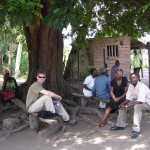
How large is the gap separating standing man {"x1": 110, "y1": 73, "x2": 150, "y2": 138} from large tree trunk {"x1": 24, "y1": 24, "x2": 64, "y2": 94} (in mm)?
3312

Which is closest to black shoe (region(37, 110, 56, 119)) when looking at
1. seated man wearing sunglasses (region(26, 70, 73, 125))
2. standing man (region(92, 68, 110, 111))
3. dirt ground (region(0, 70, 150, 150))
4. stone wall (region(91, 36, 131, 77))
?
seated man wearing sunglasses (region(26, 70, 73, 125))

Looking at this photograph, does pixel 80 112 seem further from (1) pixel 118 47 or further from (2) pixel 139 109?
(1) pixel 118 47

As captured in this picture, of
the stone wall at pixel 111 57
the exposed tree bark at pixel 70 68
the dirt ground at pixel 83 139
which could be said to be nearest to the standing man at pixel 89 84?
the dirt ground at pixel 83 139

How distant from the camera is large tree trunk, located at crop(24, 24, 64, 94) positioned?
1031cm

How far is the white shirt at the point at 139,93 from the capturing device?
718cm

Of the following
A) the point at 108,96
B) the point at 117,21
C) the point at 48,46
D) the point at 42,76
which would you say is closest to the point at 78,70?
the point at 117,21

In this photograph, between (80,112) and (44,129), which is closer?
(44,129)

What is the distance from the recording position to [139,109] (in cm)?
719

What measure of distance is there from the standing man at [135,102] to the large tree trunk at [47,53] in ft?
10.9

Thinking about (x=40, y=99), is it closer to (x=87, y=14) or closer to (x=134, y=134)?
(x=134, y=134)

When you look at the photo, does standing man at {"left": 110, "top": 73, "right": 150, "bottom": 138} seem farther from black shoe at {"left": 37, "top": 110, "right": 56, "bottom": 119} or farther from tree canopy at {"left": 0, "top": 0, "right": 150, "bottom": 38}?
tree canopy at {"left": 0, "top": 0, "right": 150, "bottom": 38}

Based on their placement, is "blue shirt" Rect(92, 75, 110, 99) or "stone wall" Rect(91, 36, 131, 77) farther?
"stone wall" Rect(91, 36, 131, 77)

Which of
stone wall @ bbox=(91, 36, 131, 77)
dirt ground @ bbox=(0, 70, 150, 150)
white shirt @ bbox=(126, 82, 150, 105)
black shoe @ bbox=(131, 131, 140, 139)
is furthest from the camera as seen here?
stone wall @ bbox=(91, 36, 131, 77)

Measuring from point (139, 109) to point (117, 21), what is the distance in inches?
220
